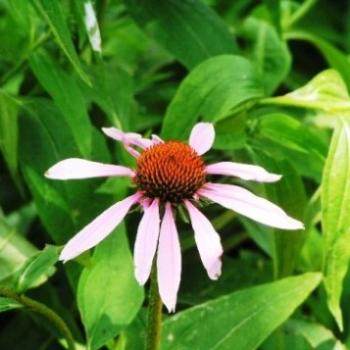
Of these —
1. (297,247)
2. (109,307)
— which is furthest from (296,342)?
(109,307)

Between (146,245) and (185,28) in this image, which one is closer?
(146,245)

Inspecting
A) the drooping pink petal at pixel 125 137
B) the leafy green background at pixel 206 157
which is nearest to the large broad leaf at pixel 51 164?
the leafy green background at pixel 206 157

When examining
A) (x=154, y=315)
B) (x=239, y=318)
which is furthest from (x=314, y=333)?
(x=154, y=315)

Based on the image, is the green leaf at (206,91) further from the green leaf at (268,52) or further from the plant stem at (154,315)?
the plant stem at (154,315)

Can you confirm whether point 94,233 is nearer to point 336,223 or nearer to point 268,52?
point 336,223

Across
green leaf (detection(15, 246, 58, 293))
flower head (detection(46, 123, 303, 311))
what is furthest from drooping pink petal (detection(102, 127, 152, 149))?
green leaf (detection(15, 246, 58, 293))

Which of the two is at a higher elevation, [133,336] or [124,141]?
[124,141]

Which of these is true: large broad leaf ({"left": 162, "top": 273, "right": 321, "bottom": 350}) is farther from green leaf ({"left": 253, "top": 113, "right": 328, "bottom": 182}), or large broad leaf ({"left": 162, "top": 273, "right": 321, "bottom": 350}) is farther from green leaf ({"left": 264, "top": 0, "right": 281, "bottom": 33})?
green leaf ({"left": 264, "top": 0, "right": 281, "bottom": 33})

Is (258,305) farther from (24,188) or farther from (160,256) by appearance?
(24,188)
